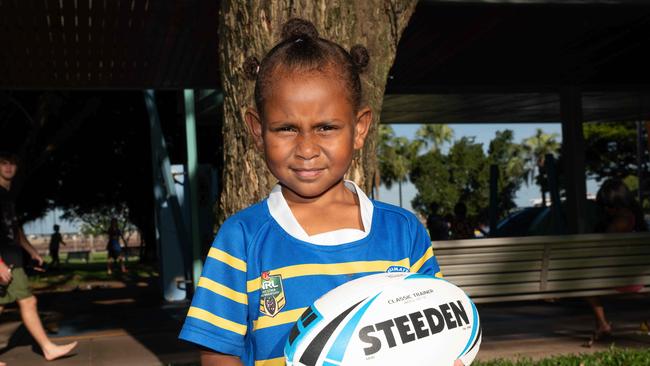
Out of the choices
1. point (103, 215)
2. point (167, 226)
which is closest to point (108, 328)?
point (167, 226)

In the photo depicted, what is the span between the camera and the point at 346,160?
7.29 feet

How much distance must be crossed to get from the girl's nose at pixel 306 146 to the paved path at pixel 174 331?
16.7ft

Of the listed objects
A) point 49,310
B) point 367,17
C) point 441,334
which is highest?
point 367,17

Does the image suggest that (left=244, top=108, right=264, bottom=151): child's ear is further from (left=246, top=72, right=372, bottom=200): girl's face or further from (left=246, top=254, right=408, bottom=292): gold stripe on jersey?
(left=246, top=254, right=408, bottom=292): gold stripe on jersey

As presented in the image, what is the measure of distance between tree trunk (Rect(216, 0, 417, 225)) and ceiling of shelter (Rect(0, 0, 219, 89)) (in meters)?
3.61

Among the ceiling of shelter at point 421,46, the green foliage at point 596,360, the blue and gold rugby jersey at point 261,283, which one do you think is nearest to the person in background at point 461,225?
the ceiling of shelter at point 421,46

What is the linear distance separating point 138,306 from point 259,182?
32.2 ft

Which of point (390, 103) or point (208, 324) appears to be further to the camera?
point (390, 103)

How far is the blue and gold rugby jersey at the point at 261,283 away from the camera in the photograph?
7.02 ft

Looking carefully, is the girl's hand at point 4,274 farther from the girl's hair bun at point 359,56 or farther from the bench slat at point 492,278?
the girl's hair bun at point 359,56

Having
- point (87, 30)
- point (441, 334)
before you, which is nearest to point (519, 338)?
point (87, 30)

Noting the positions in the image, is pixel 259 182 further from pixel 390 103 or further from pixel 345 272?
pixel 390 103

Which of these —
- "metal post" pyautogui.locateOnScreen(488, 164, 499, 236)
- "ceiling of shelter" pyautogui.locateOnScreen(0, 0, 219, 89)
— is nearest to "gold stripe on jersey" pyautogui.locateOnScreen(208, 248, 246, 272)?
"ceiling of shelter" pyautogui.locateOnScreen(0, 0, 219, 89)

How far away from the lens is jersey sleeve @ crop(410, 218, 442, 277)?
91.3 inches
